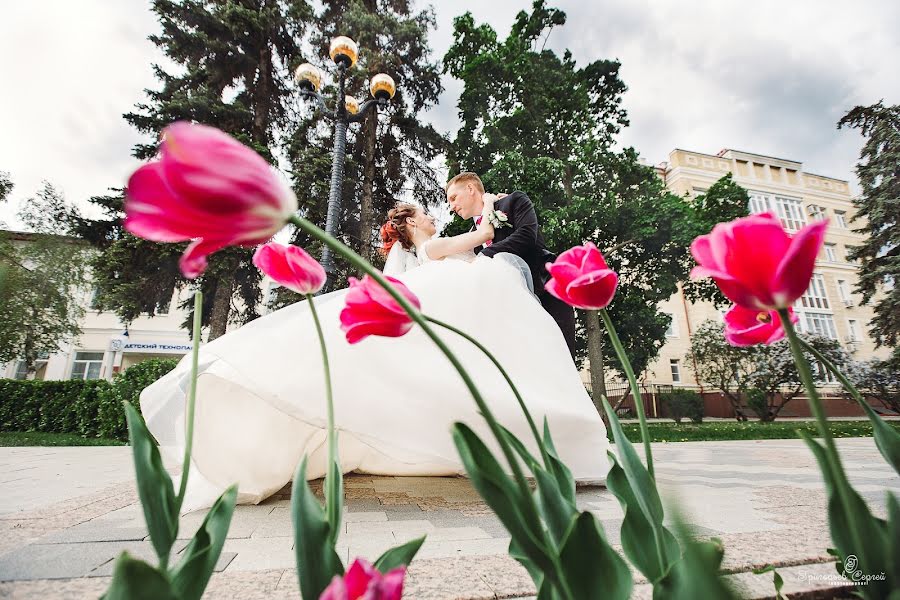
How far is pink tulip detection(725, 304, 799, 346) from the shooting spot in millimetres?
633

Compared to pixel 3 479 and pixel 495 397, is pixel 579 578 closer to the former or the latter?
pixel 495 397

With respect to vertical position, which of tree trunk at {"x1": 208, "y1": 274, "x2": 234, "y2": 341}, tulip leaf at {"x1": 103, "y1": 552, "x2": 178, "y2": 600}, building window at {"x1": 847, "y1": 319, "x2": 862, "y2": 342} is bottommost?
tulip leaf at {"x1": 103, "y1": 552, "x2": 178, "y2": 600}

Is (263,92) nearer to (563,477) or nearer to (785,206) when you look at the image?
(563,477)

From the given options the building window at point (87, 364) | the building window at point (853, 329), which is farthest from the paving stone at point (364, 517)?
the building window at point (853, 329)

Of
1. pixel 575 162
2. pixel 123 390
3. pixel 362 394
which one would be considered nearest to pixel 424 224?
pixel 362 394

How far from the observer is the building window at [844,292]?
26109 mm

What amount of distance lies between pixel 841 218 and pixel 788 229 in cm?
862

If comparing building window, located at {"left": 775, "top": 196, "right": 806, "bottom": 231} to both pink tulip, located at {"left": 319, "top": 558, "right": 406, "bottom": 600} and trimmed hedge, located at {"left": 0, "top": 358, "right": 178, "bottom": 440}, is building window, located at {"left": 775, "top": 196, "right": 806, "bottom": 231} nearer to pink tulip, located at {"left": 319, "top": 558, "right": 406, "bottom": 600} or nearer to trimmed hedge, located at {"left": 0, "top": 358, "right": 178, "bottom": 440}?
trimmed hedge, located at {"left": 0, "top": 358, "right": 178, "bottom": 440}

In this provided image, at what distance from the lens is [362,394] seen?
1.73 meters

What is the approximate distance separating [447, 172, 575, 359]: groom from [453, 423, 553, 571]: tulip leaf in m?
2.51

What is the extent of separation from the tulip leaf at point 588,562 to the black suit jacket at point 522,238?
2.53 m

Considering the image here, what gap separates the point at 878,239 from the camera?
15797 millimetres

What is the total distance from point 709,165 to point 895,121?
416 inches

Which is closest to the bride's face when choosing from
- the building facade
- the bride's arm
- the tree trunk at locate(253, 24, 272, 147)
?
the bride's arm
